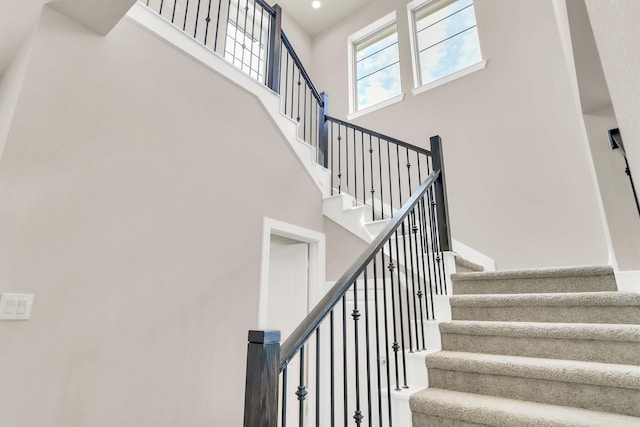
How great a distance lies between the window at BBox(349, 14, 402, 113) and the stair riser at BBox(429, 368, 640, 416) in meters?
3.70

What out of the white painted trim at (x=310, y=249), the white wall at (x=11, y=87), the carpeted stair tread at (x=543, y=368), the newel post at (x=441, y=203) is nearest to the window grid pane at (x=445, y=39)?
the newel post at (x=441, y=203)

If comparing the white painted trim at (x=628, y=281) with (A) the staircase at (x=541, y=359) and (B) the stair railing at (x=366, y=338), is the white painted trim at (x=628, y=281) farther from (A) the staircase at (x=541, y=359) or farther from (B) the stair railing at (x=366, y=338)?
(B) the stair railing at (x=366, y=338)

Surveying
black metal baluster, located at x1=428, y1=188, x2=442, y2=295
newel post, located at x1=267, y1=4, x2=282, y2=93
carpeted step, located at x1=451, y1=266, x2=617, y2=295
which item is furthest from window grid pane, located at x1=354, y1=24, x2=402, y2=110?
carpeted step, located at x1=451, y1=266, x2=617, y2=295

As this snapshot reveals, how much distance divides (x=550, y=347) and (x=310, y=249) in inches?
83.8

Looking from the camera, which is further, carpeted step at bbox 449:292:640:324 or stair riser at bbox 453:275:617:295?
stair riser at bbox 453:275:617:295

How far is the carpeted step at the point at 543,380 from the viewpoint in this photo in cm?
135

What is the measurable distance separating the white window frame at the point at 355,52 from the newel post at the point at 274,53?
1778mm

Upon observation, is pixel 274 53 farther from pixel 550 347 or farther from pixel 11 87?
pixel 550 347

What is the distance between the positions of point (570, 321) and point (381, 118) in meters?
3.38

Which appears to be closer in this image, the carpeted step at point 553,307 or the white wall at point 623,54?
the white wall at point 623,54

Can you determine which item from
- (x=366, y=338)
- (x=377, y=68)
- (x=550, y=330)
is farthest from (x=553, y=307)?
(x=377, y=68)

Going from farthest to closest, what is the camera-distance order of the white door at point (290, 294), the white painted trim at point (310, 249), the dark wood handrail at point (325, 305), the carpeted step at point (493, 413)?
the white door at point (290, 294), the white painted trim at point (310, 249), the carpeted step at point (493, 413), the dark wood handrail at point (325, 305)

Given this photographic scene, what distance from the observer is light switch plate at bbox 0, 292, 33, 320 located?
4.85ft

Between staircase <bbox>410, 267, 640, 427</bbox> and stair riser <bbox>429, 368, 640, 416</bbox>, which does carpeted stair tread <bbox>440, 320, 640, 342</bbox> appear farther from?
stair riser <bbox>429, 368, 640, 416</bbox>
